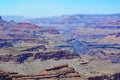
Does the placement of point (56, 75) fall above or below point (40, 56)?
above

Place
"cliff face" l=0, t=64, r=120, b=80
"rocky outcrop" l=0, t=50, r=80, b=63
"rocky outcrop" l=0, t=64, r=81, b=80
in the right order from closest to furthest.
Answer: "cliff face" l=0, t=64, r=120, b=80 → "rocky outcrop" l=0, t=64, r=81, b=80 → "rocky outcrop" l=0, t=50, r=80, b=63

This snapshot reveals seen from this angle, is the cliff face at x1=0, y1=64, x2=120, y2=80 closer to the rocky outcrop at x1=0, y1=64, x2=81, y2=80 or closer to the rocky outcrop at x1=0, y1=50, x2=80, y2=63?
the rocky outcrop at x1=0, y1=64, x2=81, y2=80

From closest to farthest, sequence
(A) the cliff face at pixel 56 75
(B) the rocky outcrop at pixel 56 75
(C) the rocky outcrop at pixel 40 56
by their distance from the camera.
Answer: (A) the cliff face at pixel 56 75, (B) the rocky outcrop at pixel 56 75, (C) the rocky outcrop at pixel 40 56

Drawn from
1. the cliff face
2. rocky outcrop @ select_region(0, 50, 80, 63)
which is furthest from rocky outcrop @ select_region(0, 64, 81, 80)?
rocky outcrop @ select_region(0, 50, 80, 63)

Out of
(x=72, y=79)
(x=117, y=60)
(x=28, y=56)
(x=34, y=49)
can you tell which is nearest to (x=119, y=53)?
(x=117, y=60)

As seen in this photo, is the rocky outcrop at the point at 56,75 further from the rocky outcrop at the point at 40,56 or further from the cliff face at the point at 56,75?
the rocky outcrop at the point at 40,56

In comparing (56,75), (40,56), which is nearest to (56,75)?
(56,75)

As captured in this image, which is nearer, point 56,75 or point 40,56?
point 56,75

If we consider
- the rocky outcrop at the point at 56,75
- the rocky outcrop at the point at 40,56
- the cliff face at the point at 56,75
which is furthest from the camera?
the rocky outcrop at the point at 40,56

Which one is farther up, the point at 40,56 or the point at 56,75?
the point at 56,75

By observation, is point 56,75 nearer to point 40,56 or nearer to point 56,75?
point 56,75

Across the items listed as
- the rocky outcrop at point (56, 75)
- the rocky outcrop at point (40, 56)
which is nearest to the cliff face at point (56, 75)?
the rocky outcrop at point (56, 75)
